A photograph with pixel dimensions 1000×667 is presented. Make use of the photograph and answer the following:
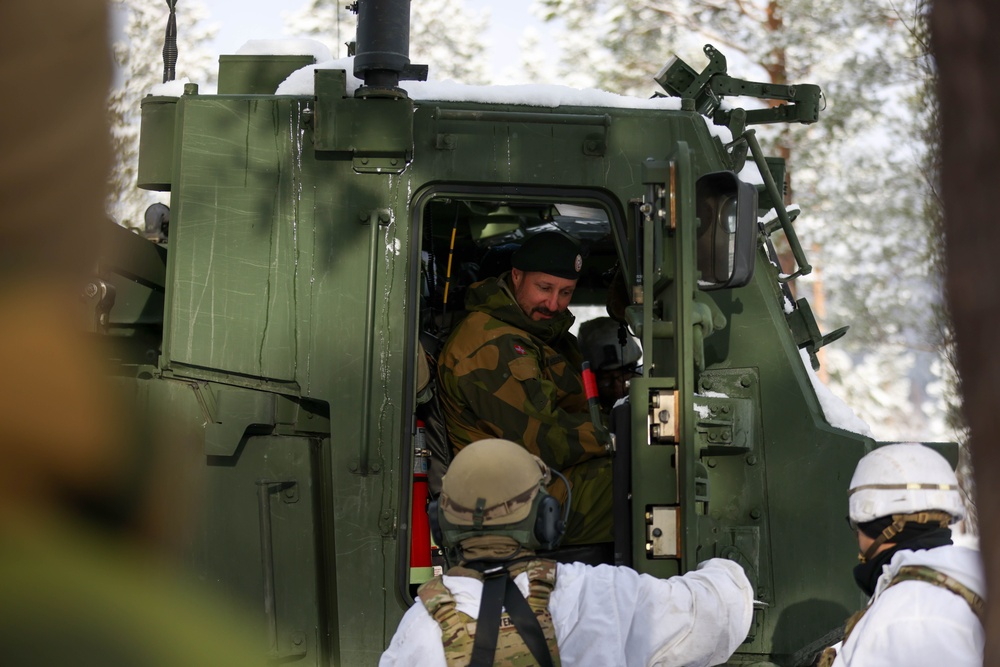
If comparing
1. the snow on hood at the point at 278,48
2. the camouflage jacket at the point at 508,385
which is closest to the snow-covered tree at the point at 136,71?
the snow on hood at the point at 278,48

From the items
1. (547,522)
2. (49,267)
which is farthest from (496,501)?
(49,267)

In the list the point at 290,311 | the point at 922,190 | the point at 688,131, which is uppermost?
the point at 688,131

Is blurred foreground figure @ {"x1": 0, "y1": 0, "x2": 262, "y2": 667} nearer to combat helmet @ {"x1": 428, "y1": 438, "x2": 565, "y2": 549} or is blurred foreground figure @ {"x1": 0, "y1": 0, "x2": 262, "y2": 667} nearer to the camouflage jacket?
combat helmet @ {"x1": 428, "y1": 438, "x2": 565, "y2": 549}

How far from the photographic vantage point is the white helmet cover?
2.91 meters

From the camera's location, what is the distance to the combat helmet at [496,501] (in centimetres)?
293

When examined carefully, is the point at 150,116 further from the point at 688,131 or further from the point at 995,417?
the point at 995,417

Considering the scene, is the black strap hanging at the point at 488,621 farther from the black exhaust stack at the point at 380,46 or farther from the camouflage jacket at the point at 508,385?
Answer: the black exhaust stack at the point at 380,46

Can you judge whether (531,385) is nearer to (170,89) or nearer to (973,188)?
(170,89)

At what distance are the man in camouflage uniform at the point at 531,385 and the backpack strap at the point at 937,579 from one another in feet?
6.11

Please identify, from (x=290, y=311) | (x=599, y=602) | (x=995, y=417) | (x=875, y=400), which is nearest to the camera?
(x=995, y=417)

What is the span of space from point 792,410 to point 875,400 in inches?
671

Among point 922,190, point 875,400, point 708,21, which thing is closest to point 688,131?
point 922,190

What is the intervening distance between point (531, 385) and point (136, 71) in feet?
9.89

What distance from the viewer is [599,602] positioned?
292cm
